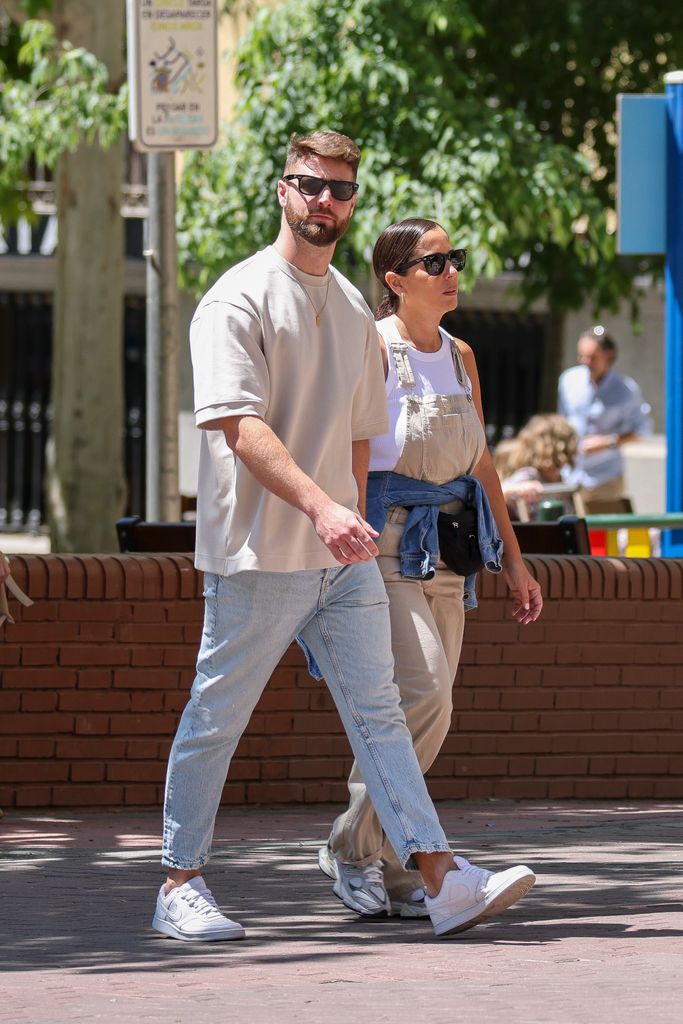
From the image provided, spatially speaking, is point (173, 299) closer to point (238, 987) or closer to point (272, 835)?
point (272, 835)

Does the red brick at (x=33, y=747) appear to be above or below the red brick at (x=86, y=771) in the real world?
above

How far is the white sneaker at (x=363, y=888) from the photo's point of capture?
5445 millimetres

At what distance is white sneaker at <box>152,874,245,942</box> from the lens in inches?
201

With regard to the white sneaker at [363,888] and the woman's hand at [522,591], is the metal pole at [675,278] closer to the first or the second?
the woman's hand at [522,591]

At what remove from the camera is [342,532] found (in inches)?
185

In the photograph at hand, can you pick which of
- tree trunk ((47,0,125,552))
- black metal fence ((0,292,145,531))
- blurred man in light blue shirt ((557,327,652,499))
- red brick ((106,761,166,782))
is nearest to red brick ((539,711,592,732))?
red brick ((106,761,166,782))

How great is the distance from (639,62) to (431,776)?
11.9 m

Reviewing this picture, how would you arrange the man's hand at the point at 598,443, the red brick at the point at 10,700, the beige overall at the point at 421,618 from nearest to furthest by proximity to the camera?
the beige overall at the point at 421,618 < the red brick at the point at 10,700 < the man's hand at the point at 598,443

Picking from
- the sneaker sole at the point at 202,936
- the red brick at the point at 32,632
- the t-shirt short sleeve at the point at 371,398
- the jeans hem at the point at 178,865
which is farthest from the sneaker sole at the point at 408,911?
the red brick at the point at 32,632

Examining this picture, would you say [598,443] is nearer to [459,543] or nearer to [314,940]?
[459,543]

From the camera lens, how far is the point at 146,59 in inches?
311

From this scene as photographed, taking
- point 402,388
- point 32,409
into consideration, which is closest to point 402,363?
point 402,388

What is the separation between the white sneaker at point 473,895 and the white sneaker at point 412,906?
33 cm

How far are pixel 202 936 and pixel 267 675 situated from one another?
0.67 m
